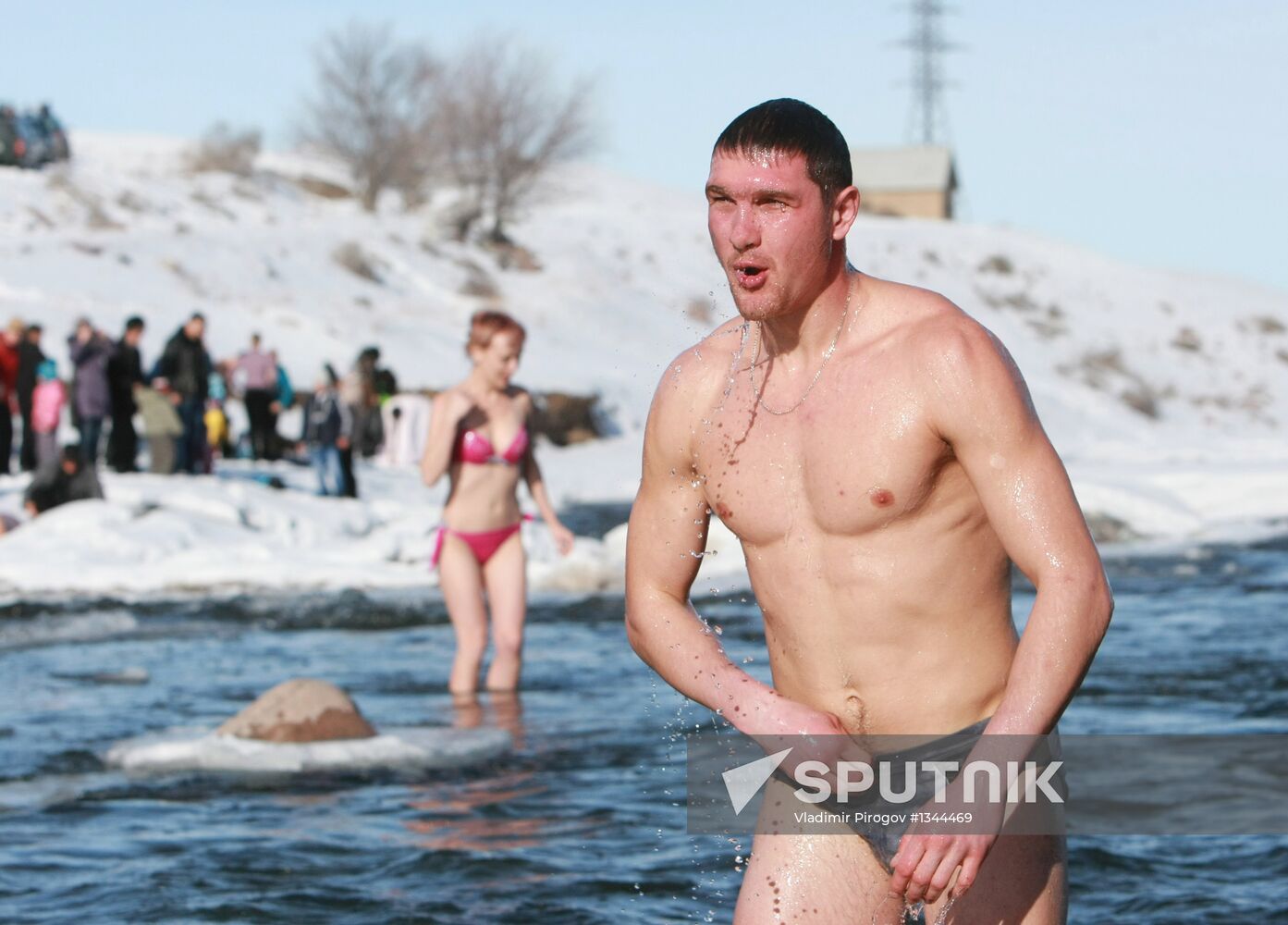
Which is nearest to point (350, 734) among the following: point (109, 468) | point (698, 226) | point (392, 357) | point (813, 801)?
point (813, 801)

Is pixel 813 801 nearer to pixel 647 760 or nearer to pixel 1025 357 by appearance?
pixel 647 760

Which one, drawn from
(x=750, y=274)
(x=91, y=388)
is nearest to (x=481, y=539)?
(x=750, y=274)

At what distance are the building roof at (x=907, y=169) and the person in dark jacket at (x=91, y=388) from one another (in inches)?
2497

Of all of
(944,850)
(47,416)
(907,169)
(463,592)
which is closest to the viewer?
(944,850)

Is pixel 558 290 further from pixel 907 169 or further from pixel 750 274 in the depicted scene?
pixel 750 274

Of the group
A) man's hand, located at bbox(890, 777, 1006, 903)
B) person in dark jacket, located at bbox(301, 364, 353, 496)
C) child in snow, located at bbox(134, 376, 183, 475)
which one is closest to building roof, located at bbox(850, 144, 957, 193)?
person in dark jacket, located at bbox(301, 364, 353, 496)

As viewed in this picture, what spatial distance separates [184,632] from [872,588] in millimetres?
10283

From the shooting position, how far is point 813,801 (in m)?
3.28

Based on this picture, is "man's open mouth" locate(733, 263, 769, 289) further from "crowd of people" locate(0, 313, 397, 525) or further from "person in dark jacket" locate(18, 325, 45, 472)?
"person in dark jacket" locate(18, 325, 45, 472)

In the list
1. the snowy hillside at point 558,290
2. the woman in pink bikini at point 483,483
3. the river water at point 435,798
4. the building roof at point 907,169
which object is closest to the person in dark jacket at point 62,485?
the river water at point 435,798

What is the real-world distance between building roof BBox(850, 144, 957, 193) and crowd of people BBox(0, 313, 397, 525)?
61531mm

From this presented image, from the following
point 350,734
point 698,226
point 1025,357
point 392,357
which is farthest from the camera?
point 698,226

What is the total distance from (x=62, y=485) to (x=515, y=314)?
27521 millimetres

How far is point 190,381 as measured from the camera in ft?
63.1
